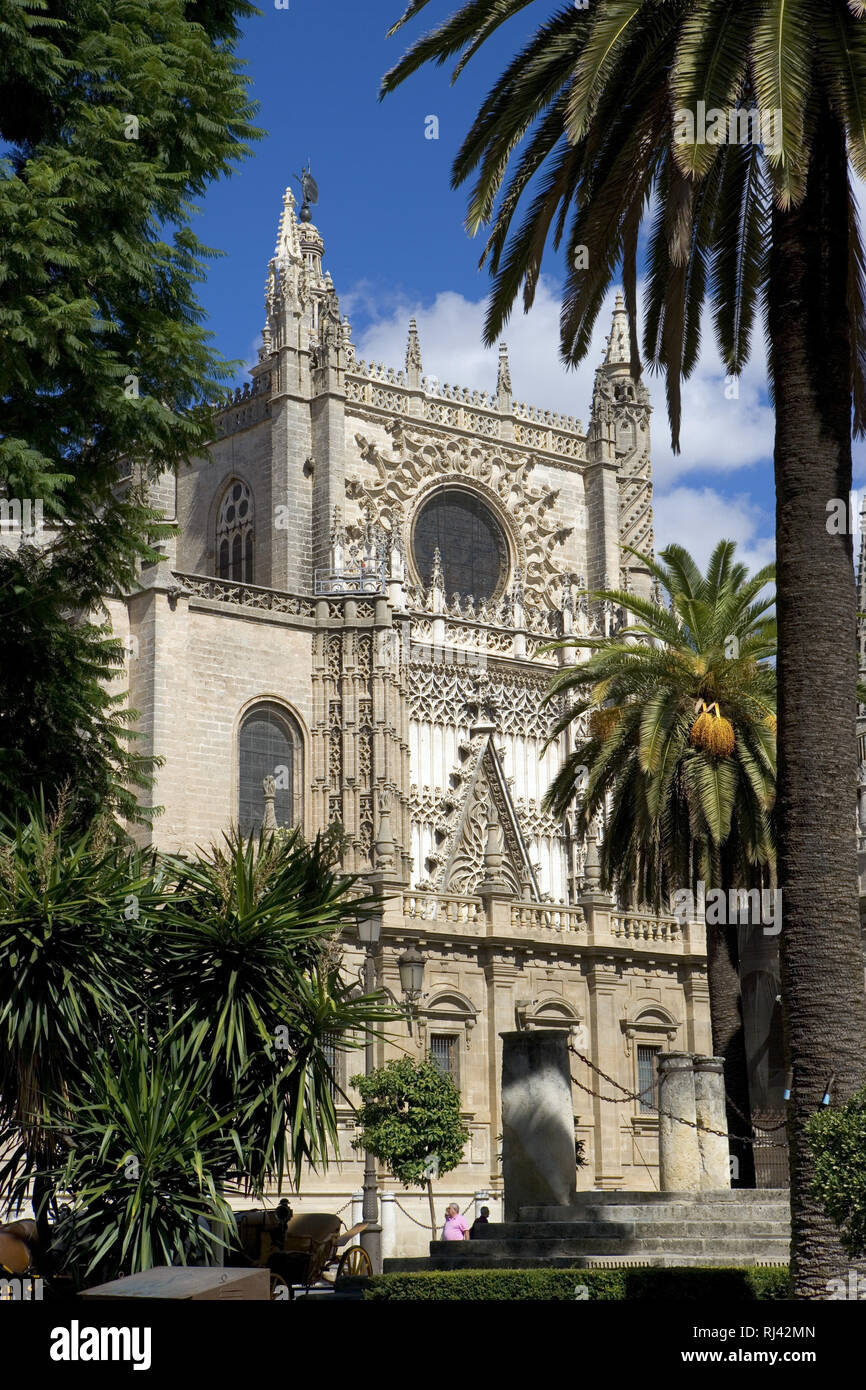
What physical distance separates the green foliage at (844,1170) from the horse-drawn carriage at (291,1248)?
4519mm

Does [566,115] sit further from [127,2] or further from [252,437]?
[252,437]

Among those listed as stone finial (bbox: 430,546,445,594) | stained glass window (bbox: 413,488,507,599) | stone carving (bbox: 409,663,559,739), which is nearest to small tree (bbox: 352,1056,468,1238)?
stone carving (bbox: 409,663,559,739)

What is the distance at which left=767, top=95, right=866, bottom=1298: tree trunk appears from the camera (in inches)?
481

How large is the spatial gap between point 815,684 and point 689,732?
12.3m

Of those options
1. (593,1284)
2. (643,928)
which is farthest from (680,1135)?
(643,928)

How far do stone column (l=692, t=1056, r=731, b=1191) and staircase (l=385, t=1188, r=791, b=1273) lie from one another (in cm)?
156

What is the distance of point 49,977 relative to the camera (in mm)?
14328

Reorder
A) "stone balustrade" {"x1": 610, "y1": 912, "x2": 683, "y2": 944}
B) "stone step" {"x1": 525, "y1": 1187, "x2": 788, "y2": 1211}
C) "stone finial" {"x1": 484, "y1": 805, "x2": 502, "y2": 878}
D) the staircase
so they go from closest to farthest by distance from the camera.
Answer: the staircase < "stone step" {"x1": 525, "y1": 1187, "x2": 788, "y2": 1211} < "stone finial" {"x1": 484, "y1": 805, "x2": 502, "y2": 878} < "stone balustrade" {"x1": 610, "y1": 912, "x2": 683, "y2": 944}

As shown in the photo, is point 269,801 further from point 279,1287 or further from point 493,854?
point 279,1287

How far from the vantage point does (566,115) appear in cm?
1398

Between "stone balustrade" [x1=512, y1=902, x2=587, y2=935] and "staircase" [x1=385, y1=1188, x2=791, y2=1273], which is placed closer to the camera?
"staircase" [x1=385, y1=1188, x2=791, y2=1273]

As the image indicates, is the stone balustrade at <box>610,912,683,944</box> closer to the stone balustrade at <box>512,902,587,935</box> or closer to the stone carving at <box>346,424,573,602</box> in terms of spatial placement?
the stone balustrade at <box>512,902,587,935</box>
